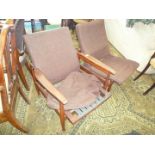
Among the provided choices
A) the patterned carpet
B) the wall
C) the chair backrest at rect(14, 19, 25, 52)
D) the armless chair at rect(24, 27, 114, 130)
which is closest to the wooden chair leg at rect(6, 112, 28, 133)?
the patterned carpet

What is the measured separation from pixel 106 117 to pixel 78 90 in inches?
19.4

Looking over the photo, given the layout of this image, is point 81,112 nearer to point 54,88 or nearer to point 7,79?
point 54,88

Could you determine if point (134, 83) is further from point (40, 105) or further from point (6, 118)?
point (6, 118)

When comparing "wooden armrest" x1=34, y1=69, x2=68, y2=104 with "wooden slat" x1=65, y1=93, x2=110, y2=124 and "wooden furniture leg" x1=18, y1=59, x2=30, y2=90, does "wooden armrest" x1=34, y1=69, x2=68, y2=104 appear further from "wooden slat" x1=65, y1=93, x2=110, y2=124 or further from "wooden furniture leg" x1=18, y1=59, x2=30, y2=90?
"wooden furniture leg" x1=18, y1=59, x2=30, y2=90

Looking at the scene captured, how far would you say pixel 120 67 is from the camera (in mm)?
2092

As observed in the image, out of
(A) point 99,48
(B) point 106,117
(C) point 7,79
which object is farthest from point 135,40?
(C) point 7,79

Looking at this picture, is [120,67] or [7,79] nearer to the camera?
[7,79]

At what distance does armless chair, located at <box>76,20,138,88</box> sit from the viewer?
6.51 feet

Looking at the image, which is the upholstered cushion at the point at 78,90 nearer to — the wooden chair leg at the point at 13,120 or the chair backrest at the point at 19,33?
the wooden chair leg at the point at 13,120

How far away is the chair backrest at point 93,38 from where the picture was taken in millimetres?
2025

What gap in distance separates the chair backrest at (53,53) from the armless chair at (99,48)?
0.21m

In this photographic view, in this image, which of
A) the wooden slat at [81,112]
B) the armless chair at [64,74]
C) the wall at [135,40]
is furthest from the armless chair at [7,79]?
the wall at [135,40]

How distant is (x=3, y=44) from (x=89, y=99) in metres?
0.81
